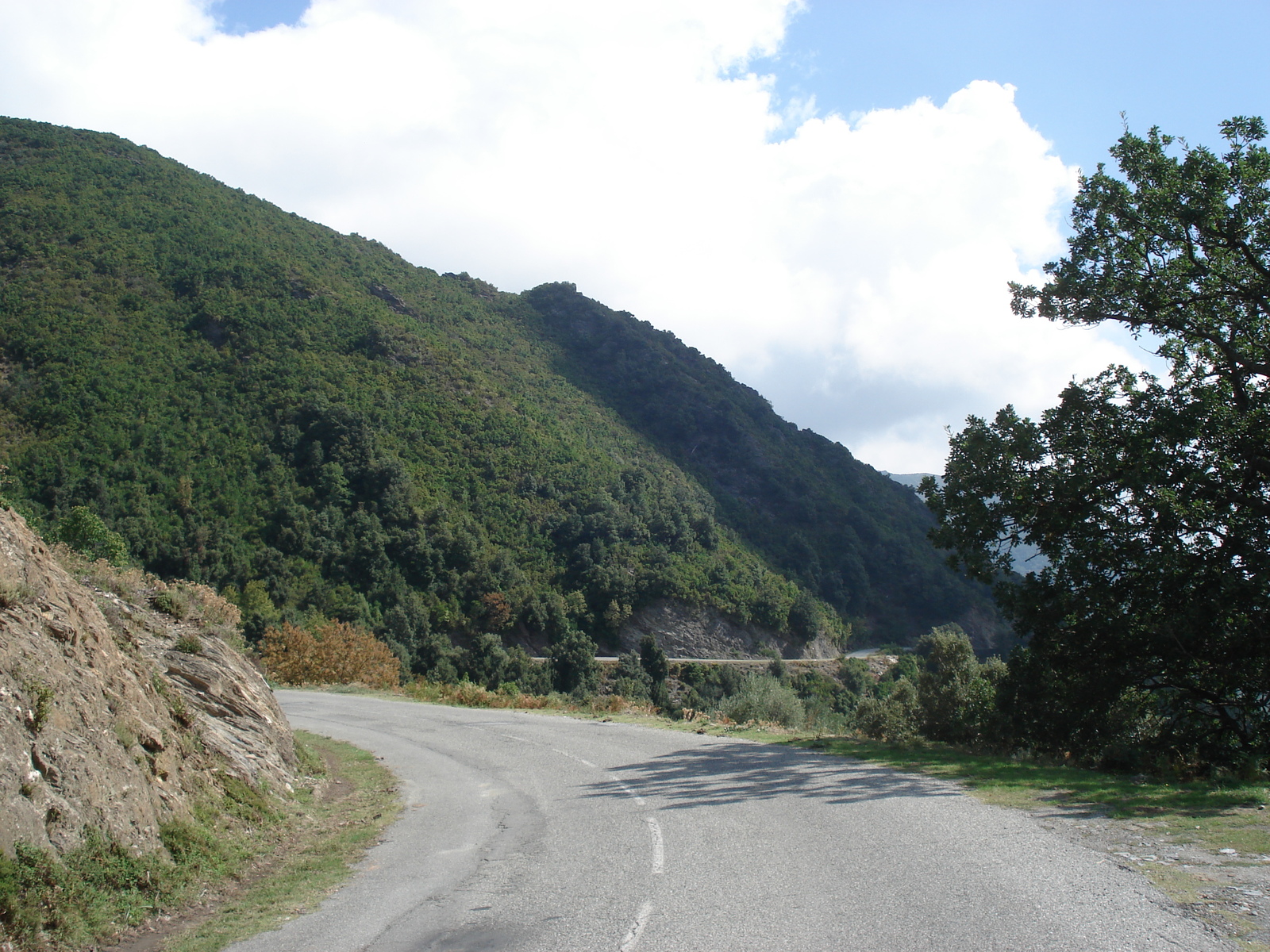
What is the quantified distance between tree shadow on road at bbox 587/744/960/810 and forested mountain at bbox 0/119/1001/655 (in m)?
40.7

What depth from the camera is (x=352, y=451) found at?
64750mm

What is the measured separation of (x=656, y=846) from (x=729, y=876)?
1.17 meters

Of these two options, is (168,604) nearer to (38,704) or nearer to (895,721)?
(38,704)

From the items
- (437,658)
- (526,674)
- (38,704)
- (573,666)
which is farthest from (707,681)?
(38,704)

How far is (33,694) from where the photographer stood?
6.18m

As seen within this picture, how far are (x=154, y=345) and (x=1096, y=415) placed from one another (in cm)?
6836

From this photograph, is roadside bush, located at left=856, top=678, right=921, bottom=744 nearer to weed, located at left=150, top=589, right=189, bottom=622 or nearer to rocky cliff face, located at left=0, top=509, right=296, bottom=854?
rocky cliff face, located at left=0, top=509, right=296, bottom=854

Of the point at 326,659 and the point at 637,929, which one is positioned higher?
the point at 637,929

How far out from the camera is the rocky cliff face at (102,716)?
19.0ft

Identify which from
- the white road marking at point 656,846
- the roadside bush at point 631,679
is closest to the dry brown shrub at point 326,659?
the roadside bush at point 631,679

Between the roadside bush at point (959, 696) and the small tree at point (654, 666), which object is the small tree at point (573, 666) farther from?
the roadside bush at point (959, 696)

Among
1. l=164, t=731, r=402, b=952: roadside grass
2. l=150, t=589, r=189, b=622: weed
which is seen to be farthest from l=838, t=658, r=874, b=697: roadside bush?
l=150, t=589, r=189, b=622: weed

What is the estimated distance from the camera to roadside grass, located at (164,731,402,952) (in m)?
5.64

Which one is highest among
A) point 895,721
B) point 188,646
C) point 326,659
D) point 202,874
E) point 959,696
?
point 188,646
